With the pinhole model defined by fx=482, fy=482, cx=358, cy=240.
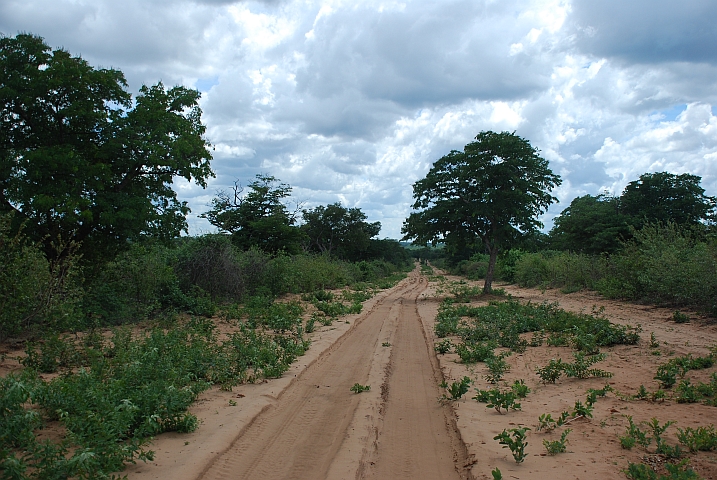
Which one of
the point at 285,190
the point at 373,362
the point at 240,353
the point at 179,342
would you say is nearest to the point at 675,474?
the point at 373,362

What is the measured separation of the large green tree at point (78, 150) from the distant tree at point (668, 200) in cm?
3073

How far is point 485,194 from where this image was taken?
2386 cm

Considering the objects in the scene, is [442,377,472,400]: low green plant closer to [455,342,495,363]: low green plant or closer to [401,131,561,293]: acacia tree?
[455,342,495,363]: low green plant

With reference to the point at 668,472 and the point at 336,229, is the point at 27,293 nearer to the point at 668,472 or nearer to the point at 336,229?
the point at 668,472

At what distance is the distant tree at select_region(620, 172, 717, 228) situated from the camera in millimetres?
33312

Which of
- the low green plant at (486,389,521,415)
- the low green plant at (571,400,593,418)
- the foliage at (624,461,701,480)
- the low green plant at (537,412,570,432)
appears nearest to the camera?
the foliage at (624,461,701,480)

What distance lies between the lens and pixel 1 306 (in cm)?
851

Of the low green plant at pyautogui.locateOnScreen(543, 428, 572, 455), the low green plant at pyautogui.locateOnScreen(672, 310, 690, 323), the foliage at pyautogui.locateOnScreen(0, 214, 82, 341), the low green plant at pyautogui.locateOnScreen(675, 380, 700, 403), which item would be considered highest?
the foliage at pyautogui.locateOnScreen(0, 214, 82, 341)

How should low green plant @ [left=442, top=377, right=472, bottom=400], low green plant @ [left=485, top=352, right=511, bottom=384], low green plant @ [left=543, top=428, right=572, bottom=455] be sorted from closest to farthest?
low green plant @ [left=543, top=428, right=572, bottom=455]
low green plant @ [left=442, top=377, right=472, bottom=400]
low green plant @ [left=485, top=352, right=511, bottom=384]

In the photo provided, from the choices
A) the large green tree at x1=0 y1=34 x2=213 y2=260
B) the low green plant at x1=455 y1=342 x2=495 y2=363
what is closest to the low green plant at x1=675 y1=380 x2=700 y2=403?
the low green plant at x1=455 y1=342 x2=495 y2=363

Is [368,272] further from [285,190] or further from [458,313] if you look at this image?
[458,313]

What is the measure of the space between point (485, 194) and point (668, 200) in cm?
1938

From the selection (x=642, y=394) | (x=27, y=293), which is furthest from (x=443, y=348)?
(x=27, y=293)

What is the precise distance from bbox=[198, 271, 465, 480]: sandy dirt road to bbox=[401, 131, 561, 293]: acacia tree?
1539cm
